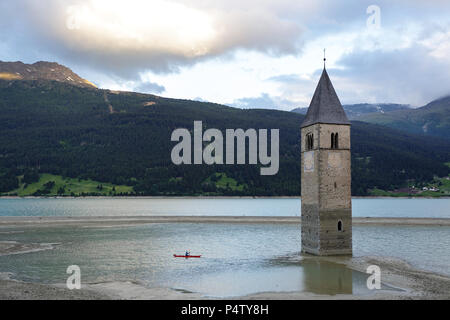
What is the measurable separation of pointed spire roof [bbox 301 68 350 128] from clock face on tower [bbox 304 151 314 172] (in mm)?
3279

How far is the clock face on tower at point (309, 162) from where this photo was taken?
46219 mm

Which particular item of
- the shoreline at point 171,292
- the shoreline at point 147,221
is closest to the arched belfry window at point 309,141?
the shoreline at point 171,292

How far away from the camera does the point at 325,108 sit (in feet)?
152

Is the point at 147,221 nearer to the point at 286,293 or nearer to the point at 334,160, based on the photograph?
the point at 334,160

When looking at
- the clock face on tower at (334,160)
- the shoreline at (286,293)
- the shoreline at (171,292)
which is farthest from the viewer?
the clock face on tower at (334,160)

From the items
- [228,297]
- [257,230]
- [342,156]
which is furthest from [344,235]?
[257,230]

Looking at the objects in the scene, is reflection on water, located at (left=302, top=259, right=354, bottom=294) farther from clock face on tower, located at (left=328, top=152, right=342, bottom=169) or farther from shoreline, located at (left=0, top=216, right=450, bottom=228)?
shoreline, located at (left=0, top=216, right=450, bottom=228)

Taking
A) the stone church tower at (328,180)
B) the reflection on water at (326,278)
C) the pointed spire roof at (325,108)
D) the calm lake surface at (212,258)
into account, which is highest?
the pointed spire roof at (325,108)

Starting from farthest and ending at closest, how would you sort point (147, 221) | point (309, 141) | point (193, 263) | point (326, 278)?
point (147, 221) → point (309, 141) → point (193, 263) → point (326, 278)

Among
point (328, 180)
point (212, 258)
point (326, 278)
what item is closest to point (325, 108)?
point (328, 180)

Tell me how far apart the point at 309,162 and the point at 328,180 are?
3.12 meters

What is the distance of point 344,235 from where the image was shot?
46.0 metres

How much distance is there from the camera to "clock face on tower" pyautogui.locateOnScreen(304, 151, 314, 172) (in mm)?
46219

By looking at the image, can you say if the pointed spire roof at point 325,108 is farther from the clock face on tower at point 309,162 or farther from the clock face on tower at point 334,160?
the clock face on tower at point 334,160
